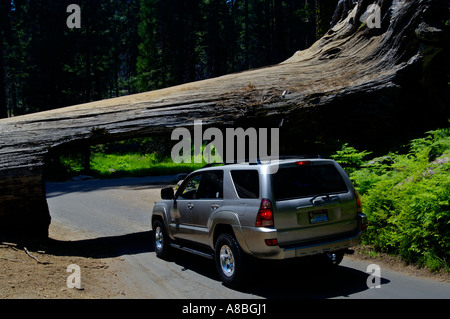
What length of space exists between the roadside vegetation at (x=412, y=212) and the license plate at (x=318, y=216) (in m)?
1.78

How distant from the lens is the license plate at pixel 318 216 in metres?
5.85

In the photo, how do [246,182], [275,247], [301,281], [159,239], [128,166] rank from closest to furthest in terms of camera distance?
[275,247] < [246,182] < [301,281] < [159,239] < [128,166]

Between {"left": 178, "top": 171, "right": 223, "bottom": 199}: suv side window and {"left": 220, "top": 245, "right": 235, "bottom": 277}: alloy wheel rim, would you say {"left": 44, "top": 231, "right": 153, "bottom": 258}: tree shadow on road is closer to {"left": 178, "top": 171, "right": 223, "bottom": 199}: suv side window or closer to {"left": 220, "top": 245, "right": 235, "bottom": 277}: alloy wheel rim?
{"left": 178, "top": 171, "right": 223, "bottom": 199}: suv side window

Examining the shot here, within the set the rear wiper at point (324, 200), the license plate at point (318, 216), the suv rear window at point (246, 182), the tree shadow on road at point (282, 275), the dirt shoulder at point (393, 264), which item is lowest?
the tree shadow on road at point (282, 275)

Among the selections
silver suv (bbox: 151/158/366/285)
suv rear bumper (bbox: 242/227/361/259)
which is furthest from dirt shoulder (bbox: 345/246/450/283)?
suv rear bumper (bbox: 242/227/361/259)

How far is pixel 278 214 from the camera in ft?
18.6

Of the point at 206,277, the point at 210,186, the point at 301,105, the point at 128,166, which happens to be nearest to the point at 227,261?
the point at 206,277

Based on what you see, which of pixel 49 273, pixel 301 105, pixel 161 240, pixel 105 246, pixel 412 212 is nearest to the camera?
pixel 412 212

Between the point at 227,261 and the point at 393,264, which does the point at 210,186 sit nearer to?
the point at 227,261

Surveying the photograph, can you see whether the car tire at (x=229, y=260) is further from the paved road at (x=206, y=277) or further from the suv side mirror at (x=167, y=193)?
the suv side mirror at (x=167, y=193)

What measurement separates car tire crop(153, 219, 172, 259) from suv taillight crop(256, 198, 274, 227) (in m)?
3.28

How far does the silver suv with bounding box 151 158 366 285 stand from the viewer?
570 centimetres

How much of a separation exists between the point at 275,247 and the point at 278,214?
1.49ft

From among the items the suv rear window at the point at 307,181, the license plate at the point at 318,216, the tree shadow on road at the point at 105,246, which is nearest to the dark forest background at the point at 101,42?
the tree shadow on road at the point at 105,246
